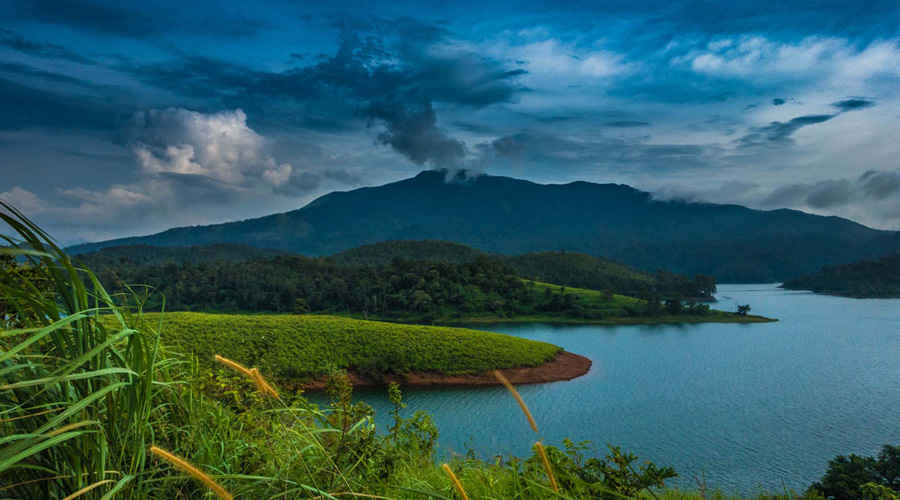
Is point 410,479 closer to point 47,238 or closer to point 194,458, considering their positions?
point 194,458

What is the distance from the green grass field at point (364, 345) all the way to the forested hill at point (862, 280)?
100411mm

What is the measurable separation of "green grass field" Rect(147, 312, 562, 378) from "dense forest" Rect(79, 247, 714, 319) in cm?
3048

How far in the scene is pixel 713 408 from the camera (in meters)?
21.6

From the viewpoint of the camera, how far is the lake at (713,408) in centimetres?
1557

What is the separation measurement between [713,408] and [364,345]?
1840 cm

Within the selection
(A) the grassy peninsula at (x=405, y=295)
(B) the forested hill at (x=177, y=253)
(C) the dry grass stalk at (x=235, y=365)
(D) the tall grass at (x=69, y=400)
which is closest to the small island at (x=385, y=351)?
(D) the tall grass at (x=69, y=400)

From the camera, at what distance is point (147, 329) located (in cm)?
243

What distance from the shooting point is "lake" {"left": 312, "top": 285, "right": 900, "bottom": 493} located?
51.1 ft

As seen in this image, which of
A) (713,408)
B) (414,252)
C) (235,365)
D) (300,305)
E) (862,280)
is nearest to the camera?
(235,365)

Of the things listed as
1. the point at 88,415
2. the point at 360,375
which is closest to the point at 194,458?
the point at 88,415

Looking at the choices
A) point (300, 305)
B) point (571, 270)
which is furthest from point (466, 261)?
point (300, 305)

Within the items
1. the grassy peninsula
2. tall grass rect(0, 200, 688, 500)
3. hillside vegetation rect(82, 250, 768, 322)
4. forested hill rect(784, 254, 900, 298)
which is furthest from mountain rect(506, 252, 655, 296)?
tall grass rect(0, 200, 688, 500)

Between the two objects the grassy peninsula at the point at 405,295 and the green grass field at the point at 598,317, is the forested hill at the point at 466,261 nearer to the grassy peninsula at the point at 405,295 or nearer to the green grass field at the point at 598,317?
the grassy peninsula at the point at 405,295

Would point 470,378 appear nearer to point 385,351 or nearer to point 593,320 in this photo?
point 385,351
